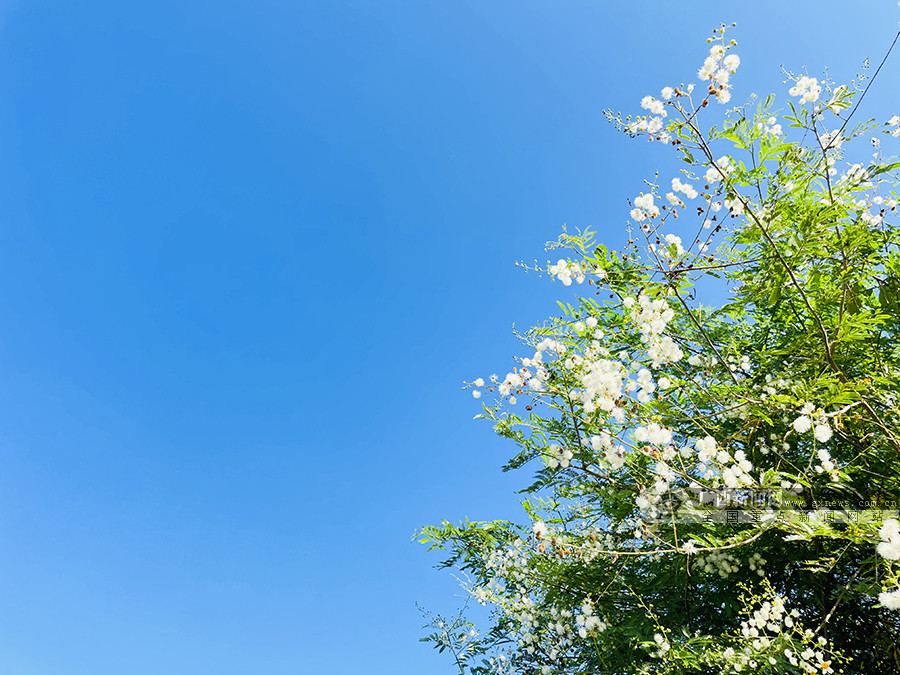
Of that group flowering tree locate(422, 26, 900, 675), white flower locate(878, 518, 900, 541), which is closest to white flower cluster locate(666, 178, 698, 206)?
flowering tree locate(422, 26, 900, 675)

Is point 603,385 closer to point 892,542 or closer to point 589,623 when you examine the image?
point 892,542

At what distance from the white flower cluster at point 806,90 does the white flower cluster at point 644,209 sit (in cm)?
102

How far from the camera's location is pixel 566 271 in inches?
140

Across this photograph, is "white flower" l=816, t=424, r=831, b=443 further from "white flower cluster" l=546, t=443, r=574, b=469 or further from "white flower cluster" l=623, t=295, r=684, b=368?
"white flower cluster" l=546, t=443, r=574, b=469

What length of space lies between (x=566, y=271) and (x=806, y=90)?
5.69ft

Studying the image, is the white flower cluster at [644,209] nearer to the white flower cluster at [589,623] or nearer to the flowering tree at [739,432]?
the flowering tree at [739,432]

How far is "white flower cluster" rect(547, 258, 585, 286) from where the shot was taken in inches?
139

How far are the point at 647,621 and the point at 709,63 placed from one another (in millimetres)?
3444

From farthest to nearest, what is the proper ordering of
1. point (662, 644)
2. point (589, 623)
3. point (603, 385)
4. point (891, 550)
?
point (589, 623), point (662, 644), point (603, 385), point (891, 550)

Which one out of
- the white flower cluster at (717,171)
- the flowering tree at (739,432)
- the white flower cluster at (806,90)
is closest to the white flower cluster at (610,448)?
the flowering tree at (739,432)

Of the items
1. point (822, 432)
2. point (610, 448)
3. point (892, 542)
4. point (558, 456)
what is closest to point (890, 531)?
point (892, 542)

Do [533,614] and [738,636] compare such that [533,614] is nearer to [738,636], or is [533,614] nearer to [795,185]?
[738,636]

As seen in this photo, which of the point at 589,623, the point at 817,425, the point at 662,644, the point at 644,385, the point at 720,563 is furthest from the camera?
Result: the point at 589,623

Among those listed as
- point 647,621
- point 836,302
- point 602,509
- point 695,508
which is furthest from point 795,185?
point 647,621
